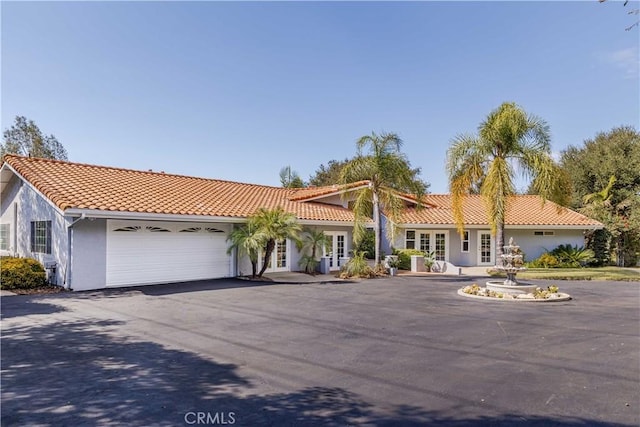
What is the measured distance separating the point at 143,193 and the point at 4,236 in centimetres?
781

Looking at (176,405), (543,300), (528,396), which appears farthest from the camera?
(543,300)

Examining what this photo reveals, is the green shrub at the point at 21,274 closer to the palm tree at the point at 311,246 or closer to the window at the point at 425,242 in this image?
the palm tree at the point at 311,246

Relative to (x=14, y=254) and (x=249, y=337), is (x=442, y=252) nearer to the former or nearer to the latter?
(x=249, y=337)

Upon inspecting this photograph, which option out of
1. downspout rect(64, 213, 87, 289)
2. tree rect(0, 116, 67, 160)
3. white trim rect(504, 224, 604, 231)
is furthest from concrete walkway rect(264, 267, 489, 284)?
tree rect(0, 116, 67, 160)

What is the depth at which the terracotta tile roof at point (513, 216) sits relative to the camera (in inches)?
995

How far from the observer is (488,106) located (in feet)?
63.8

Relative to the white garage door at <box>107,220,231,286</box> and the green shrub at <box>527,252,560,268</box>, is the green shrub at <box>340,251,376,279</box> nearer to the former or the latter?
the white garage door at <box>107,220,231,286</box>

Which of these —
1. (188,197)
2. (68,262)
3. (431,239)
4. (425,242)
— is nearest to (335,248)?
(425,242)

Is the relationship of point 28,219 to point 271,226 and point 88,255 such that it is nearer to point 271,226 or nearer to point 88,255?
point 88,255

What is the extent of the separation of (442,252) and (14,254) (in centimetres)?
2340

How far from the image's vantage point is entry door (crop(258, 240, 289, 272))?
66.4 ft

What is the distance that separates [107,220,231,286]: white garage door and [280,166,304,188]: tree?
24.7 m

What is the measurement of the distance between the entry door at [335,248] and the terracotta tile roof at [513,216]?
14.2 ft

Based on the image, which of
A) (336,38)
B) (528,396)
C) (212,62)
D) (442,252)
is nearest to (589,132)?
(442,252)
